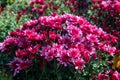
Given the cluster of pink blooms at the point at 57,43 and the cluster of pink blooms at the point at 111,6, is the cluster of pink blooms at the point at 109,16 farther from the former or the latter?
the cluster of pink blooms at the point at 57,43

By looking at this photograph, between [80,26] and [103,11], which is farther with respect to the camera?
[103,11]

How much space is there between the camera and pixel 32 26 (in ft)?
17.1

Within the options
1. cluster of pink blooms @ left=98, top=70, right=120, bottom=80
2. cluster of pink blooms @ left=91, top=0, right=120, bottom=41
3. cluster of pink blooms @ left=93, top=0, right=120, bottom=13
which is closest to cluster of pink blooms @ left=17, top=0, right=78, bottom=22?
cluster of pink blooms @ left=91, top=0, right=120, bottom=41

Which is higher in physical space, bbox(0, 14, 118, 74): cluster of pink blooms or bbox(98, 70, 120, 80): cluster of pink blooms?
bbox(0, 14, 118, 74): cluster of pink blooms

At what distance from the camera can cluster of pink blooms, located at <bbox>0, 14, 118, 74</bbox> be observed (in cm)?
467

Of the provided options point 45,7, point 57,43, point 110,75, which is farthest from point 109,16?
point 57,43

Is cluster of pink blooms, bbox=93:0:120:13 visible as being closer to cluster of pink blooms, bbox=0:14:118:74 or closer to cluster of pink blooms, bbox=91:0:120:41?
cluster of pink blooms, bbox=91:0:120:41

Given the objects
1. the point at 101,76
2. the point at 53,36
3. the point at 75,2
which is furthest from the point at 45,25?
the point at 75,2

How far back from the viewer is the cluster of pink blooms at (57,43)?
4672 mm

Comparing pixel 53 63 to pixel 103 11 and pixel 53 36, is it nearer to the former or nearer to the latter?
pixel 53 36

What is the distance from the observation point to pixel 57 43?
4941 mm

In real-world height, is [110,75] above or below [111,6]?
below

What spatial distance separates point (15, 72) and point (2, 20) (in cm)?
203

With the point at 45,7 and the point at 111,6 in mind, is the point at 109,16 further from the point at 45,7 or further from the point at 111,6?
the point at 45,7
